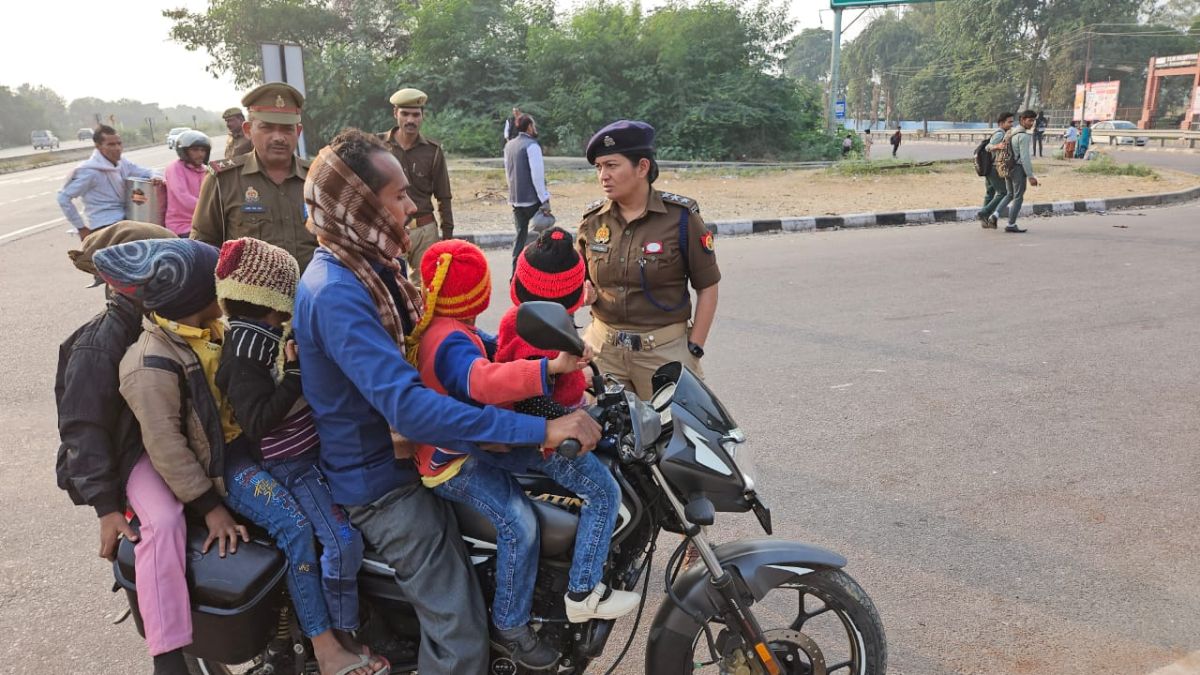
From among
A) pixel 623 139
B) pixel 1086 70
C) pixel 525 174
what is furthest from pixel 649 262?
pixel 1086 70

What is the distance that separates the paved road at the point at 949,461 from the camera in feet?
8.82

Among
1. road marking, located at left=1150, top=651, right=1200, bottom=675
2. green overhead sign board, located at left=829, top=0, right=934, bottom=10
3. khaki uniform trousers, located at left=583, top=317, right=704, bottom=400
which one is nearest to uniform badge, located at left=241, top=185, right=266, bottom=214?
khaki uniform trousers, located at left=583, top=317, right=704, bottom=400

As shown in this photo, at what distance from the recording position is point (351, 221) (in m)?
1.70

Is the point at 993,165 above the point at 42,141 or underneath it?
underneath

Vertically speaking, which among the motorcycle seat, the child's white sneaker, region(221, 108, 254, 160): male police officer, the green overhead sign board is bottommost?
the child's white sneaker

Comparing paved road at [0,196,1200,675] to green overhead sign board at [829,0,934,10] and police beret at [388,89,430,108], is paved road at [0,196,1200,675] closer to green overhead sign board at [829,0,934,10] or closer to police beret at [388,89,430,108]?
police beret at [388,89,430,108]

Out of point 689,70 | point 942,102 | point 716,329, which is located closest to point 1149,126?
point 942,102

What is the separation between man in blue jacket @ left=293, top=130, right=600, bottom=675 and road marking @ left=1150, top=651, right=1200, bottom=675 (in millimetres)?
2044

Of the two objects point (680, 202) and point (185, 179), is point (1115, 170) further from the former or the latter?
point (185, 179)

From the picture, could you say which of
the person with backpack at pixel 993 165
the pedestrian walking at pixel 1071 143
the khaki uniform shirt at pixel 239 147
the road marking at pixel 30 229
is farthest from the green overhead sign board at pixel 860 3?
the khaki uniform shirt at pixel 239 147

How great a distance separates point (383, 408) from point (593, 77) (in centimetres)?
2728

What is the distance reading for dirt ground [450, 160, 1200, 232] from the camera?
13539 mm

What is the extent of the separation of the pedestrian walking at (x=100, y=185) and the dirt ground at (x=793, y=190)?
5194 millimetres

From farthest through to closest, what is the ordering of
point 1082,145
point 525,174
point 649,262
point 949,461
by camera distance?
1. point 1082,145
2. point 525,174
3. point 949,461
4. point 649,262
